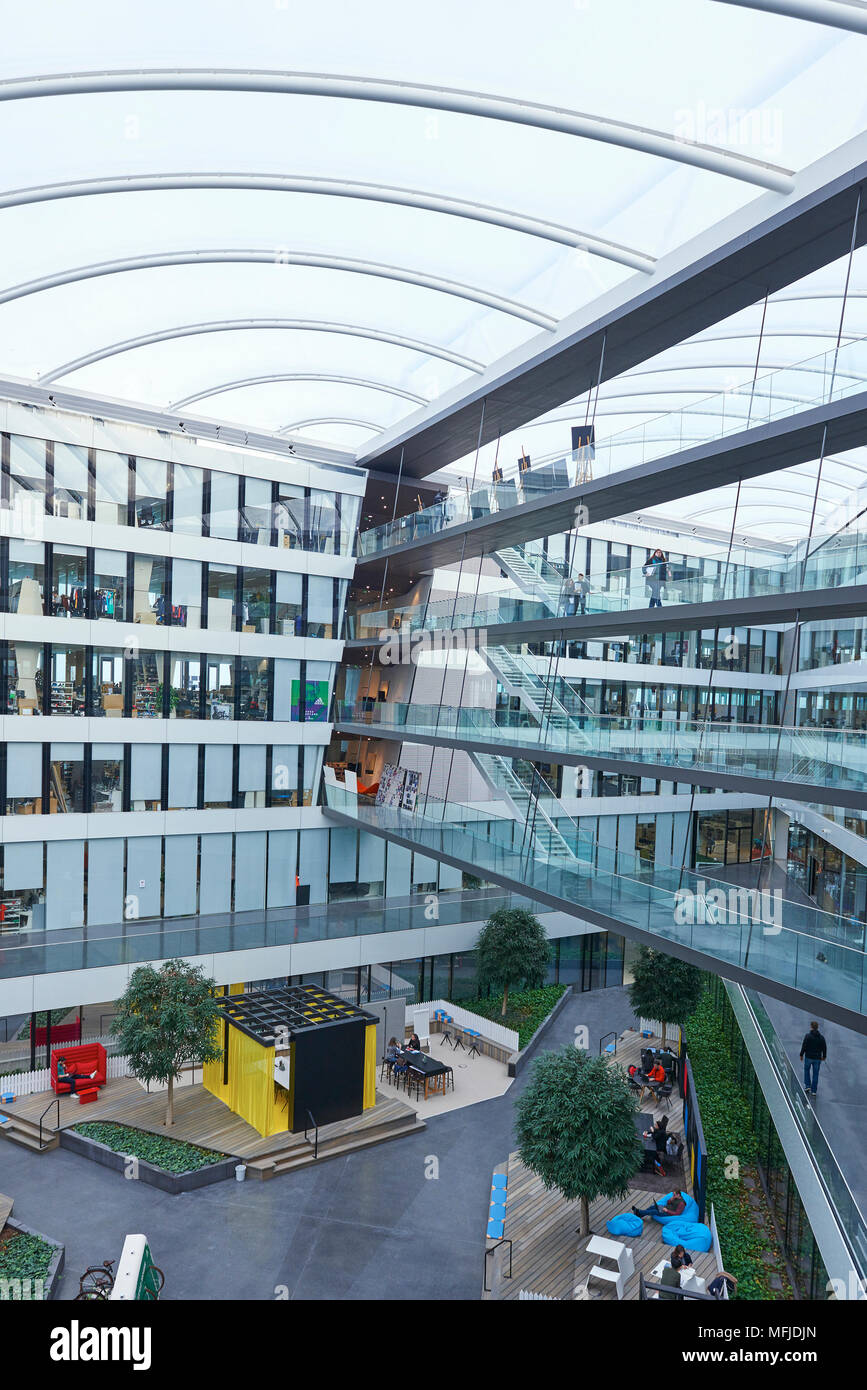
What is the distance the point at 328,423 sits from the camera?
2325cm

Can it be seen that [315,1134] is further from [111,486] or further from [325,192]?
[325,192]

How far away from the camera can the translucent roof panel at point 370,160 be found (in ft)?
32.3

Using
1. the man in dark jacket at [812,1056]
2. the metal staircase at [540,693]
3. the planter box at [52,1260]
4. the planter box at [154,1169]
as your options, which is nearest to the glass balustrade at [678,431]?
the metal staircase at [540,693]

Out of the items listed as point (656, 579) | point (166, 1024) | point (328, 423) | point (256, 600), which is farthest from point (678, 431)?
point (166, 1024)

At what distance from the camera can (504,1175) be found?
15031mm

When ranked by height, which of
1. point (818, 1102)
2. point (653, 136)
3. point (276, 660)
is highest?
point (653, 136)

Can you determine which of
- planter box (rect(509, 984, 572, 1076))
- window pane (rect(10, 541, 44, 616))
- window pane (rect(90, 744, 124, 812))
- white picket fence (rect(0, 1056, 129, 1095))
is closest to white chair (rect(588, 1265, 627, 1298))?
planter box (rect(509, 984, 572, 1076))

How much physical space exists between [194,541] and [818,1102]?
17.6 m

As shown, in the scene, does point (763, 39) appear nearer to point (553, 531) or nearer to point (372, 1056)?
point (553, 531)

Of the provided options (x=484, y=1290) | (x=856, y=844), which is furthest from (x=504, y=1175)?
(x=856, y=844)

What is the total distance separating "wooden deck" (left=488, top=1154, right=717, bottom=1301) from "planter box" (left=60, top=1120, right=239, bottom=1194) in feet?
15.9

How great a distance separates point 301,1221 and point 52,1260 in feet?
11.9

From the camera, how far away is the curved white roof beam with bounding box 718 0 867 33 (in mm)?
8438
